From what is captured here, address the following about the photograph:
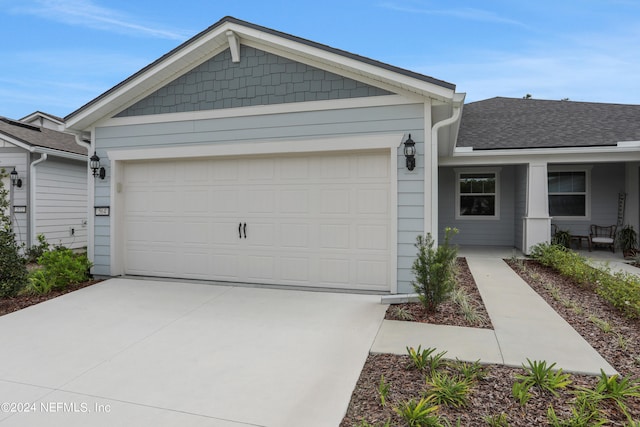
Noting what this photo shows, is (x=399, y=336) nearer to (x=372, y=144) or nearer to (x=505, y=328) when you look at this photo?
(x=505, y=328)

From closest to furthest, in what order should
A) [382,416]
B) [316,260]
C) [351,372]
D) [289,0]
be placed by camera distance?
[382,416]
[351,372]
[316,260]
[289,0]

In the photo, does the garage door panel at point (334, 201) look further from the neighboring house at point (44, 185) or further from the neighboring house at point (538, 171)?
the neighboring house at point (44, 185)

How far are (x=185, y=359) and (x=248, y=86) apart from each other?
4.32 metres

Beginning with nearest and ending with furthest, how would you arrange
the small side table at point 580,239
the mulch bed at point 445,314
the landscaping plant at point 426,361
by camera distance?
1. the landscaping plant at point 426,361
2. the mulch bed at point 445,314
3. the small side table at point 580,239

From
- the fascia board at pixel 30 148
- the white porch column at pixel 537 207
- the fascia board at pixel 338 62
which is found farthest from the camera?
the fascia board at pixel 30 148

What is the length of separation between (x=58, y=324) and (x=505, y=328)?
5337mm

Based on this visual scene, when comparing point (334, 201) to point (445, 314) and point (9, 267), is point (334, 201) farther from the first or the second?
point (9, 267)

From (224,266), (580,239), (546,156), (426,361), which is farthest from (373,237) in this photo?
(580,239)

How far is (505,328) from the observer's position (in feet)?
13.5

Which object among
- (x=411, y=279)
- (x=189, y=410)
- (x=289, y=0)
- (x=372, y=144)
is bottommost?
(x=189, y=410)

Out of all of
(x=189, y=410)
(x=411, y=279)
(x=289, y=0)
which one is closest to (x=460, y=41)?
(x=289, y=0)

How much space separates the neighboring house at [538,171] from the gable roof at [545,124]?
23 millimetres

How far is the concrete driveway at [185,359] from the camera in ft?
8.37

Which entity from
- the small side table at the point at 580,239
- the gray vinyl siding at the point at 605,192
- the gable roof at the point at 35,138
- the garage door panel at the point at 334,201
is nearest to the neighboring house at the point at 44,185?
the gable roof at the point at 35,138
